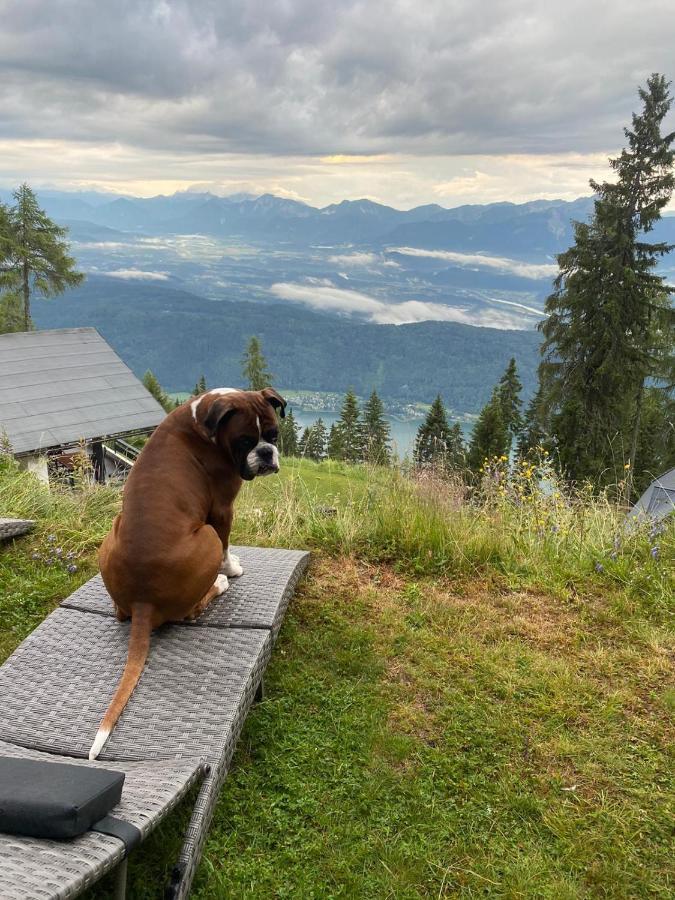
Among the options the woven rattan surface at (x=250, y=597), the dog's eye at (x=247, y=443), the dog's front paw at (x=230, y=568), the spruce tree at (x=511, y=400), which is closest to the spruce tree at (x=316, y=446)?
the woven rattan surface at (x=250, y=597)

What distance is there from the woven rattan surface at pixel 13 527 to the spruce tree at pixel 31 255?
33.2 metres

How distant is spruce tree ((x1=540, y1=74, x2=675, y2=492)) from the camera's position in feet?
76.4

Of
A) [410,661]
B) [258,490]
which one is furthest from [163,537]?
[258,490]

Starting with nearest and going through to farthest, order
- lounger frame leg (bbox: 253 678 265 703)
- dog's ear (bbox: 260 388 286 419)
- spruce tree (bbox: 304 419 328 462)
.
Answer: lounger frame leg (bbox: 253 678 265 703)
dog's ear (bbox: 260 388 286 419)
spruce tree (bbox: 304 419 328 462)

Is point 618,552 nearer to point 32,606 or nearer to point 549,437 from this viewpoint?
point 32,606

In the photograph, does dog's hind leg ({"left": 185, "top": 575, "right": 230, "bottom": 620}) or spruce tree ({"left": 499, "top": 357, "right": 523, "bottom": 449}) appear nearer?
dog's hind leg ({"left": 185, "top": 575, "right": 230, "bottom": 620})

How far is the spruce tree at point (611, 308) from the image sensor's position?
2330cm

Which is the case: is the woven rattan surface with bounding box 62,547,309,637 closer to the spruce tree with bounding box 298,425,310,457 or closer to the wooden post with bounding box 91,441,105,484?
the spruce tree with bounding box 298,425,310,457

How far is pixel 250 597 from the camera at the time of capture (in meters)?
3.70

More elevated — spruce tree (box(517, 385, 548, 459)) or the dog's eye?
the dog's eye

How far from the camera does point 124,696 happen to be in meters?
2.72

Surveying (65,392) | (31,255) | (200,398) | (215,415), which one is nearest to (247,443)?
(215,415)

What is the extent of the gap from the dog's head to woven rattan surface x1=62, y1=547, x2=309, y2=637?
746 millimetres

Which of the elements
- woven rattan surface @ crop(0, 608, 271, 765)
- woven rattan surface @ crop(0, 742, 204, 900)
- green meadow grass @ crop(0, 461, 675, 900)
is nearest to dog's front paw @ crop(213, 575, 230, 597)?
woven rattan surface @ crop(0, 608, 271, 765)
